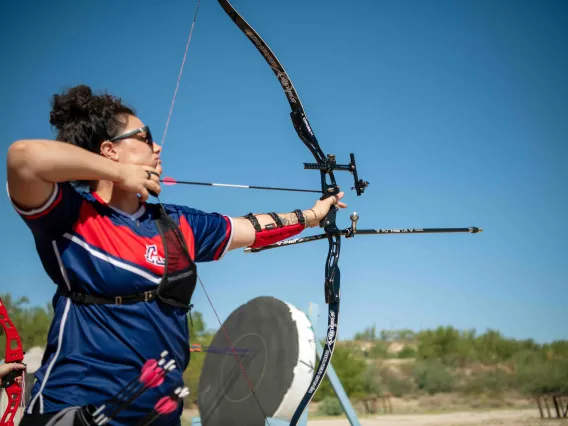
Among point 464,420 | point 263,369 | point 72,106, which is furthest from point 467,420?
point 72,106

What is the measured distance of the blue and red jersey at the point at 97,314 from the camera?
1438 millimetres

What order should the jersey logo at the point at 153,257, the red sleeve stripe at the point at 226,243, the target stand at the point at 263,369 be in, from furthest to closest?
the target stand at the point at 263,369
the red sleeve stripe at the point at 226,243
the jersey logo at the point at 153,257

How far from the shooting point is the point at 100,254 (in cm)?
152

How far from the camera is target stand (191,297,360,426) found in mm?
4289

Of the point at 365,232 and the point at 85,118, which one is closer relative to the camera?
the point at 85,118

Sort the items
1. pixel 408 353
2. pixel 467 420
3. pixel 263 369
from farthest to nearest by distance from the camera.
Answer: pixel 408 353 → pixel 467 420 → pixel 263 369

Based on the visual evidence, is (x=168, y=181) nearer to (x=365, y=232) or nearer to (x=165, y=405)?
(x=165, y=405)

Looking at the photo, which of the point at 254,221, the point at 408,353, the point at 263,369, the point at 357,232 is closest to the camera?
the point at 254,221

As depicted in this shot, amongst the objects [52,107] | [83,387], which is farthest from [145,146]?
[83,387]

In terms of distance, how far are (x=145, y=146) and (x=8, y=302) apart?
29.1 ft

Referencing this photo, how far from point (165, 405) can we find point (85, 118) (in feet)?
2.87

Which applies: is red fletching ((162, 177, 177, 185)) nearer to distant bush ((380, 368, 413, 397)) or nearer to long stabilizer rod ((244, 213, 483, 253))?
long stabilizer rod ((244, 213, 483, 253))

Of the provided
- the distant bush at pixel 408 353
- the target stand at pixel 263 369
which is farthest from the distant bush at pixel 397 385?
the target stand at pixel 263 369

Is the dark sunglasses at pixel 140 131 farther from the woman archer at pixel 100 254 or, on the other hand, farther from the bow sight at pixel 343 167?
the bow sight at pixel 343 167
